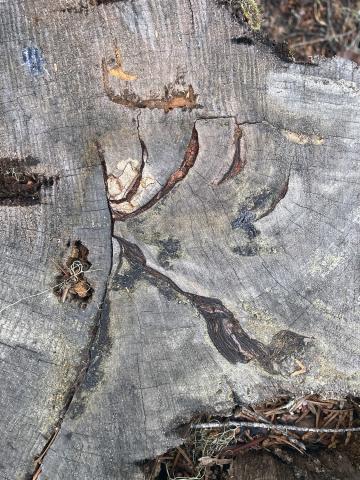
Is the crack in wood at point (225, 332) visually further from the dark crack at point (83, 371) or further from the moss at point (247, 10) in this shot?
the moss at point (247, 10)

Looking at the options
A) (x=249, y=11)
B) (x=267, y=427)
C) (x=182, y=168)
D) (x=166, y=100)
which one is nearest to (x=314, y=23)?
(x=249, y=11)

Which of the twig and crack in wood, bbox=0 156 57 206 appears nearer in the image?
crack in wood, bbox=0 156 57 206

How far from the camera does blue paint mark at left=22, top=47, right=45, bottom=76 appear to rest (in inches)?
66.2

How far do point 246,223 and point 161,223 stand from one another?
1.00 feet

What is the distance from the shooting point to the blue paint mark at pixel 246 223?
1728 millimetres

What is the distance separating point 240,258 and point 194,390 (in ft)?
1.71

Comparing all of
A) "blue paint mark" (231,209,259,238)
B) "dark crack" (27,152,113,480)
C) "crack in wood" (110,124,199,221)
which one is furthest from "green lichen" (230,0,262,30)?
"dark crack" (27,152,113,480)

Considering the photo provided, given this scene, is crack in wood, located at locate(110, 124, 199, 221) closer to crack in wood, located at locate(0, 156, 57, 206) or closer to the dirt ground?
crack in wood, located at locate(0, 156, 57, 206)

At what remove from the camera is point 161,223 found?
173cm

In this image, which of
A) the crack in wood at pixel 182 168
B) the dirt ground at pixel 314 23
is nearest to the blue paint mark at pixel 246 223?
the crack in wood at pixel 182 168

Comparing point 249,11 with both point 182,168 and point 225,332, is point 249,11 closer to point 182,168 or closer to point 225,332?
point 182,168

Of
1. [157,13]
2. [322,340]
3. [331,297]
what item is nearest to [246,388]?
[322,340]

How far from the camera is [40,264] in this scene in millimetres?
1744

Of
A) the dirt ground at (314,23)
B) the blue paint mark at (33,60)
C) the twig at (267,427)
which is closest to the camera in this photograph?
the blue paint mark at (33,60)
